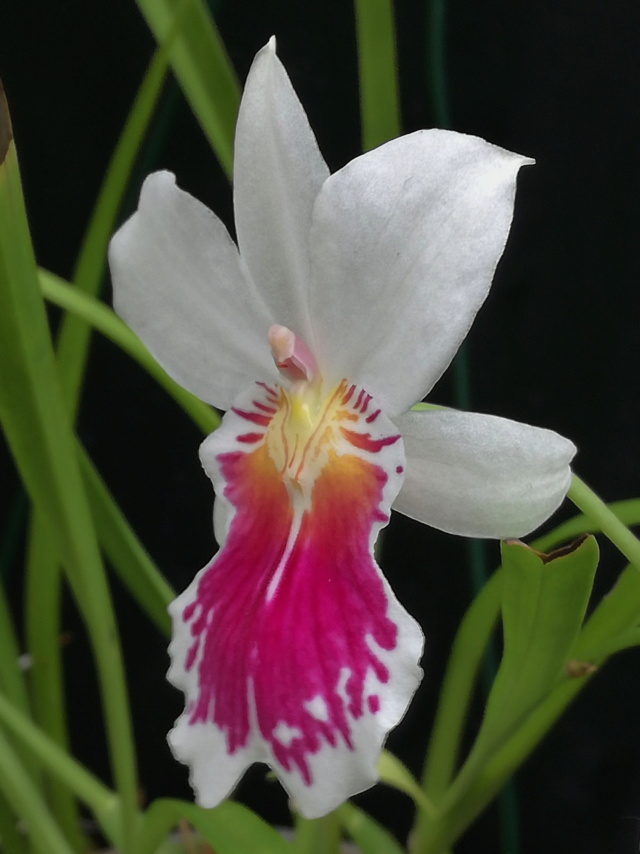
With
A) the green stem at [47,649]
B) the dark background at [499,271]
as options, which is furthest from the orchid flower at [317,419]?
the dark background at [499,271]

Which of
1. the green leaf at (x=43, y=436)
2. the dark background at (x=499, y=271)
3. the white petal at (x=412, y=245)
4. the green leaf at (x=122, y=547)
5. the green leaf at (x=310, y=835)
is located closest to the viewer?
the white petal at (x=412, y=245)

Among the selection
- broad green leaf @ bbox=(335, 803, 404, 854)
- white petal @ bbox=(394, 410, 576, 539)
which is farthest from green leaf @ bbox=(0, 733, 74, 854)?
white petal @ bbox=(394, 410, 576, 539)

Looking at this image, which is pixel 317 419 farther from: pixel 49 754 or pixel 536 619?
pixel 49 754

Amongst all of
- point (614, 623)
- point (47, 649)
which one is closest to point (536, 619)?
point (614, 623)

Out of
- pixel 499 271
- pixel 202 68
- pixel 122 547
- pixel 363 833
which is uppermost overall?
pixel 202 68

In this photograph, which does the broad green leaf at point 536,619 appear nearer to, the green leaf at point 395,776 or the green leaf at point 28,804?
the green leaf at point 395,776
